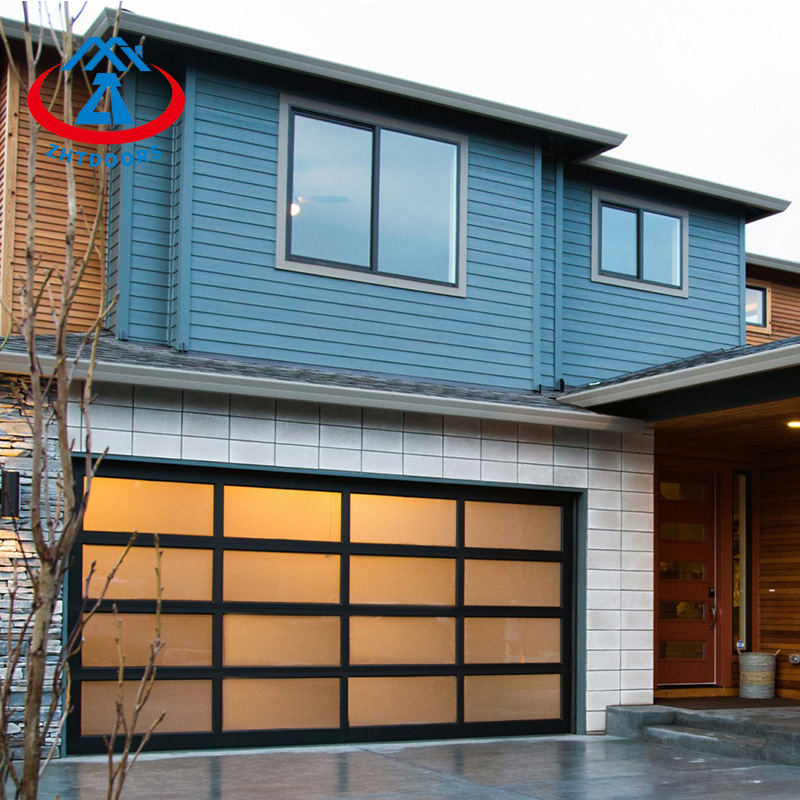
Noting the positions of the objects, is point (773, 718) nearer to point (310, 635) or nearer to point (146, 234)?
point (310, 635)

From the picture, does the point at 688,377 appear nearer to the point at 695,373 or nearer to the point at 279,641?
the point at 695,373

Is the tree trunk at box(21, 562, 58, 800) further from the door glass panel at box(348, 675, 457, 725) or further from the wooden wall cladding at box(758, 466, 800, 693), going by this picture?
the wooden wall cladding at box(758, 466, 800, 693)

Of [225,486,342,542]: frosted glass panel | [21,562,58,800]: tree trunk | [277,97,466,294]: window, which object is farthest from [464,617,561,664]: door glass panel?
[21,562,58,800]: tree trunk

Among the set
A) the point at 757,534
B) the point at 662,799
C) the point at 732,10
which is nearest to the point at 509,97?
the point at 732,10

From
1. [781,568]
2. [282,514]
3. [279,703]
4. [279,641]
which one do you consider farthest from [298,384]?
[781,568]

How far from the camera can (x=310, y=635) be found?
8.23 m

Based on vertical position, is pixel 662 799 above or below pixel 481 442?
below

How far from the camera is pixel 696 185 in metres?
11.3

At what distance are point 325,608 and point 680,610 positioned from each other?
4.17m

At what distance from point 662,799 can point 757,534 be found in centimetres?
526

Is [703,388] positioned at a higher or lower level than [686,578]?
higher

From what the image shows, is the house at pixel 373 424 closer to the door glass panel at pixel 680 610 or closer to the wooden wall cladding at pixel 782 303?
the door glass panel at pixel 680 610

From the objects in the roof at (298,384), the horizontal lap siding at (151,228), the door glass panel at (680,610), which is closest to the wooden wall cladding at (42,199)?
the horizontal lap siding at (151,228)

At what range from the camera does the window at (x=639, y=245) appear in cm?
1095
